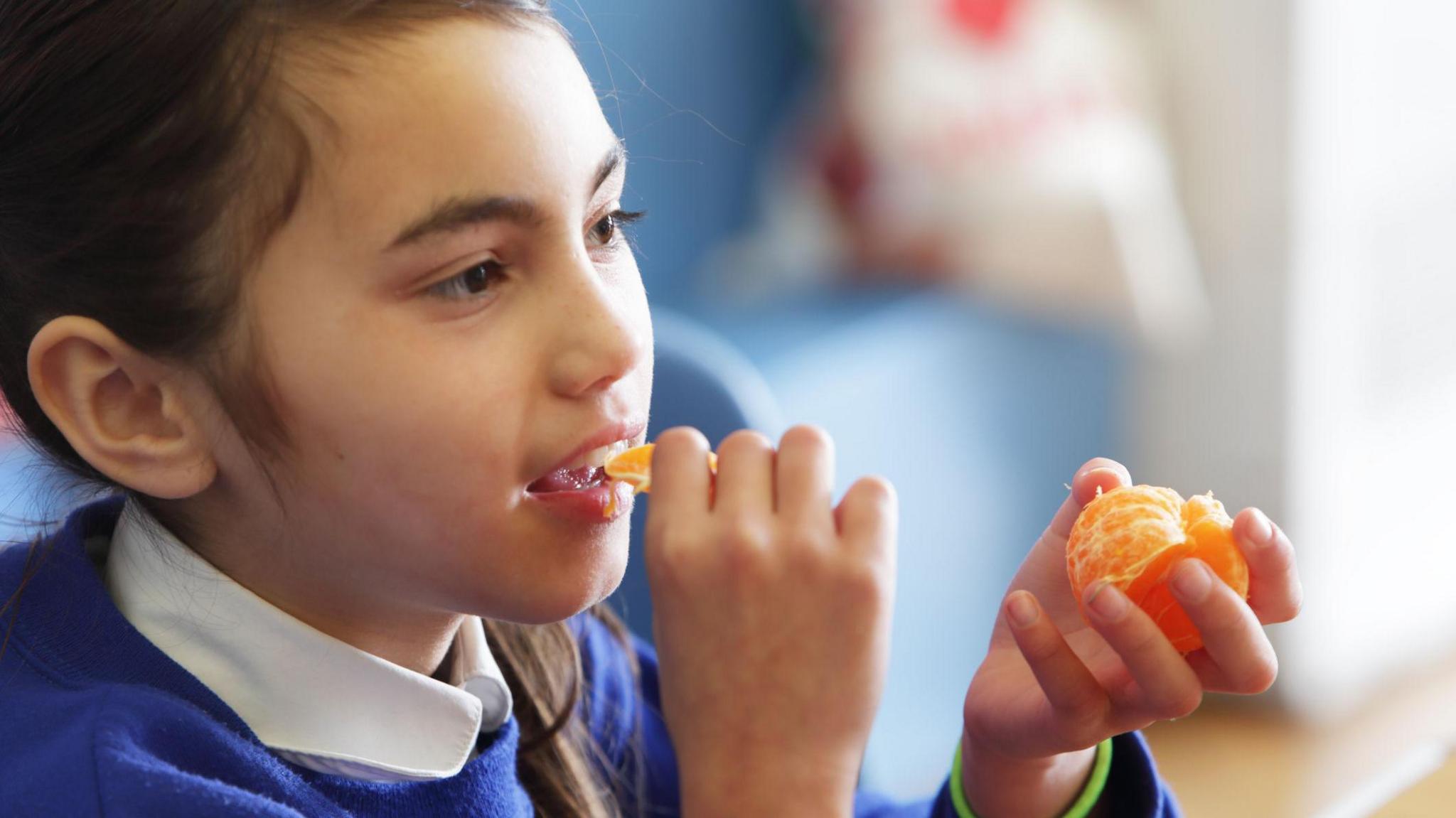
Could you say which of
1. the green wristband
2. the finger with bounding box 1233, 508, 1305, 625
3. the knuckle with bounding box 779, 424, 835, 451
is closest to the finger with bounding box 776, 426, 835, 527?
the knuckle with bounding box 779, 424, 835, 451

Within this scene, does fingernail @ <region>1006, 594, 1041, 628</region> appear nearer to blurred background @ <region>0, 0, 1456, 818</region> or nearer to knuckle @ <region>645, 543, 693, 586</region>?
knuckle @ <region>645, 543, 693, 586</region>

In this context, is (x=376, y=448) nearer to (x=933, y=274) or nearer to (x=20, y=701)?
(x=20, y=701)

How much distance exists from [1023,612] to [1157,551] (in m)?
0.07

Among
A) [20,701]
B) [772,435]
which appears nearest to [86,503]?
[20,701]

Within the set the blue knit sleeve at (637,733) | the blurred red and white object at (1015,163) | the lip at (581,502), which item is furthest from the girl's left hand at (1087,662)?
the blurred red and white object at (1015,163)

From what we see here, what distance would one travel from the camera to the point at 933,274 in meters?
2.40

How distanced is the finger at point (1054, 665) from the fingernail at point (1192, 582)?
0.25 feet

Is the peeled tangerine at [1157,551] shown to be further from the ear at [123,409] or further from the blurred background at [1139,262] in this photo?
the blurred background at [1139,262]

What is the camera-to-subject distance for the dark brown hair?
764 mm

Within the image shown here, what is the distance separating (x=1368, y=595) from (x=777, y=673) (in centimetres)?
209

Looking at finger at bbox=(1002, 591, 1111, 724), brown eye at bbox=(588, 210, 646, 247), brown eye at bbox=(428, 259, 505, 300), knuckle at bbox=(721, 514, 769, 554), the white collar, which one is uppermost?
brown eye at bbox=(428, 259, 505, 300)

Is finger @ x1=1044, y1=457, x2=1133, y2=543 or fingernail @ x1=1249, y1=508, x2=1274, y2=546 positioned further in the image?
finger @ x1=1044, y1=457, x2=1133, y2=543

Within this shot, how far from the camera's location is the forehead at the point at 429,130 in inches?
29.6

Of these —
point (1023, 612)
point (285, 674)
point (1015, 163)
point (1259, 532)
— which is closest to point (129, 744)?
point (285, 674)
